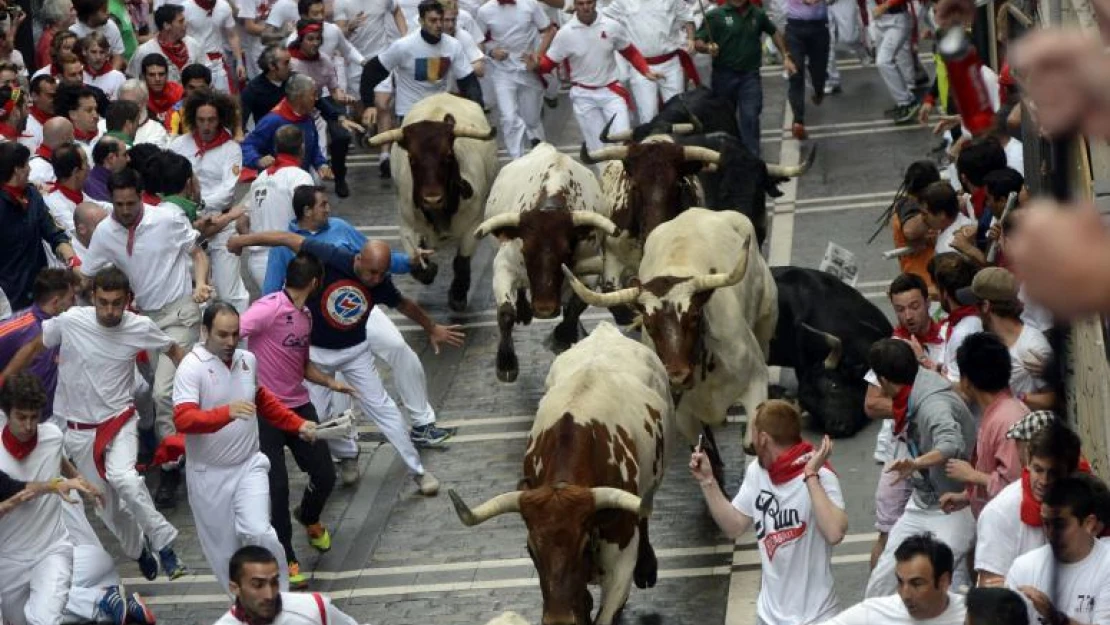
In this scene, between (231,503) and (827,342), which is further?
(827,342)

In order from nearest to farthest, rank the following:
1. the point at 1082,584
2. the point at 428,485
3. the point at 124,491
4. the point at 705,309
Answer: the point at 1082,584 < the point at 124,491 < the point at 705,309 < the point at 428,485

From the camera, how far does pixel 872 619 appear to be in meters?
7.81

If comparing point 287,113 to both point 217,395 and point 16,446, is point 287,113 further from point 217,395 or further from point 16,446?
point 16,446

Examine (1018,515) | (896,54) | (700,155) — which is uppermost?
(1018,515)

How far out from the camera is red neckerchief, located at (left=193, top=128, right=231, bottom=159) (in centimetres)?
1562

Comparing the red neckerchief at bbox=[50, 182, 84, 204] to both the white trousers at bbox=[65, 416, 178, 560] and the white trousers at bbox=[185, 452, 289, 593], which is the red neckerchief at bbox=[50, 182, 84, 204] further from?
the white trousers at bbox=[185, 452, 289, 593]

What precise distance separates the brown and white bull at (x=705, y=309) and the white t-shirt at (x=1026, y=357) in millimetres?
2591

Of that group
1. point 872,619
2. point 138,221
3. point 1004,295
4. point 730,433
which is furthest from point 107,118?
point 872,619

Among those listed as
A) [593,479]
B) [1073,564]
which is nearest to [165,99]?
[593,479]

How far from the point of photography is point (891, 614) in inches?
306

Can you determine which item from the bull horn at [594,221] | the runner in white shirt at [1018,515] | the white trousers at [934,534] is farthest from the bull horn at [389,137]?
the runner in white shirt at [1018,515]

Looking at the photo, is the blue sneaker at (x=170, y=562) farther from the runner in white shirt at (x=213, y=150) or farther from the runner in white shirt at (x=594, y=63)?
the runner in white shirt at (x=594, y=63)

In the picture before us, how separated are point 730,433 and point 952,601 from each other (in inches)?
257

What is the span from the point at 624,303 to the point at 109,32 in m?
9.93
